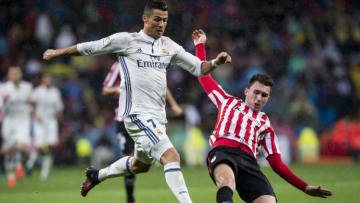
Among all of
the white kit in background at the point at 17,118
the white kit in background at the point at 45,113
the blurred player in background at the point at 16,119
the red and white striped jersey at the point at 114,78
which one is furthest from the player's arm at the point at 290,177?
the white kit in background at the point at 45,113

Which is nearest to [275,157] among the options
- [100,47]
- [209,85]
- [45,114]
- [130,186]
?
[209,85]

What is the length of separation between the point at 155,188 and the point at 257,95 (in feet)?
17.5

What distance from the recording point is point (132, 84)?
7.14 metres

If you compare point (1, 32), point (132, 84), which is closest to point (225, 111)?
A: point (132, 84)

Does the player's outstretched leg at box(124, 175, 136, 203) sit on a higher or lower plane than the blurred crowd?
lower

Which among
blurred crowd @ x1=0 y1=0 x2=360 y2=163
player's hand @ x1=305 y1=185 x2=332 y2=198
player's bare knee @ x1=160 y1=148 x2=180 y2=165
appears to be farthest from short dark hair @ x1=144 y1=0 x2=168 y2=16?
blurred crowd @ x1=0 y1=0 x2=360 y2=163

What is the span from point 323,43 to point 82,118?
7742 mm

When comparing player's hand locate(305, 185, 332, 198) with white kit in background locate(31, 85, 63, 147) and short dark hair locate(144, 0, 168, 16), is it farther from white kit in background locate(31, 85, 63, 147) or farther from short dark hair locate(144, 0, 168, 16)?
white kit in background locate(31, 85, 63, 147)

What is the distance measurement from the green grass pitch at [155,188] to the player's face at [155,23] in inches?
116

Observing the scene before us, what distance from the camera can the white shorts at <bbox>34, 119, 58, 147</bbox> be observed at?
51.9 ft

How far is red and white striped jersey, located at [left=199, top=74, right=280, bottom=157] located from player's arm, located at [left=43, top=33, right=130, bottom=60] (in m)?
1.20

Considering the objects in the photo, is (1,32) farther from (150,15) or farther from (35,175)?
(150,15)

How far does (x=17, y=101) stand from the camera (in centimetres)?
1491

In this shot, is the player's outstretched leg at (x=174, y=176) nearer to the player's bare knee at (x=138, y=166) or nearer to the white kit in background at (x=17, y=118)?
the player's bare knee at (x=138, y=166)
